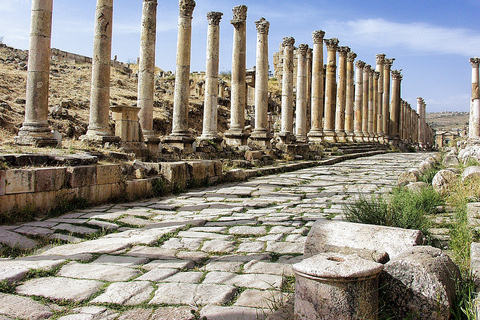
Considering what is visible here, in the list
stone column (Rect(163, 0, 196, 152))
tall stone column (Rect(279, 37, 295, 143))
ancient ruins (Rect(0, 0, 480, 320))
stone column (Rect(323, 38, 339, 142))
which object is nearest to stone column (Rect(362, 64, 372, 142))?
stone column (Rect(323, 38, 339, 142))

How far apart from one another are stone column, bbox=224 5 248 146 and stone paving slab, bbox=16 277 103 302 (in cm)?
1329

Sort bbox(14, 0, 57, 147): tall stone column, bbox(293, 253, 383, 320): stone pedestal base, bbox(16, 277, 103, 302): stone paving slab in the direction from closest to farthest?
bbox(293, 253, 383, 320): stone pedestal base → bbox(16, 277, 103, 302): stone paving slab → bbox(14, 0, 57, 147): tall stone column

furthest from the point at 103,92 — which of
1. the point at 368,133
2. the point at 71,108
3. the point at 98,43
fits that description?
the point at 368,133

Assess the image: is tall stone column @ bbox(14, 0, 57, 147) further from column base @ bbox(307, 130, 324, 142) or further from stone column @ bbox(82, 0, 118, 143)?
column base @ bbox(307, 130, 324, 142)

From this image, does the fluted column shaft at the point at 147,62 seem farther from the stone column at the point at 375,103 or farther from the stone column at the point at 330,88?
the stone column at the point at 375,103

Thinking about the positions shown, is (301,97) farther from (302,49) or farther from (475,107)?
(475,107)

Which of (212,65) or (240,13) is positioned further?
(240,13)

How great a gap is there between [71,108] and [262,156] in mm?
13668

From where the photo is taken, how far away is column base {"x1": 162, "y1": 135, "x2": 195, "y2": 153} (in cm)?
1476

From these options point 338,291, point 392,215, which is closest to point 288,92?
point 392,215

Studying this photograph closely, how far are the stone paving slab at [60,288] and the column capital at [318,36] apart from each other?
73.1ft

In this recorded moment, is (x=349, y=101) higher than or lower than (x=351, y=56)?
lower

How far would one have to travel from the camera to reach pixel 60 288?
12.0 ft

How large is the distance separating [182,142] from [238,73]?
13.8 feet
